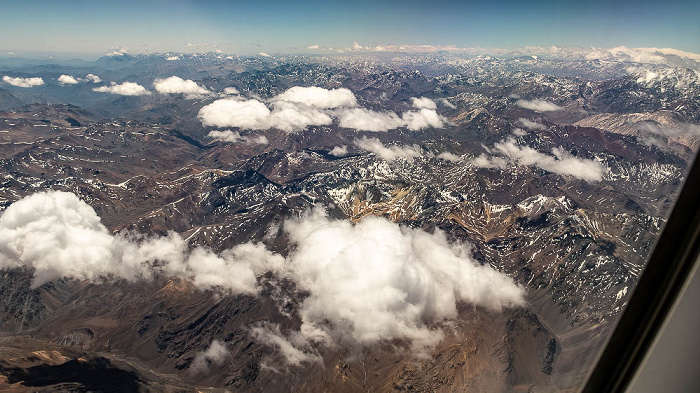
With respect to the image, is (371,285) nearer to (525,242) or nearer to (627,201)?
(525,242)

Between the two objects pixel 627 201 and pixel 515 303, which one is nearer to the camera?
pixel 515 303

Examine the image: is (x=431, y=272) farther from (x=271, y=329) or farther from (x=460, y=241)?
(x=271, y=329)

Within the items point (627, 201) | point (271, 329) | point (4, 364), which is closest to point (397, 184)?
point (271, 329)

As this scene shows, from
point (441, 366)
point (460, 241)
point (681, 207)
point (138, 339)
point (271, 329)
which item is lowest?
point (138, 339)

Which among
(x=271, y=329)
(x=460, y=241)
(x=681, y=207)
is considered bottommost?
(x=271, y=329)

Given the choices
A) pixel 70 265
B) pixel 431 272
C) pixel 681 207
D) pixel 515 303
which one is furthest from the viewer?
pixel 70 265

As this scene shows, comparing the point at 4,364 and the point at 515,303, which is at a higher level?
the point at 4,364

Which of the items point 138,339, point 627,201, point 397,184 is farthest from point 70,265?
point 627,201

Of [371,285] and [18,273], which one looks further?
[18,273]

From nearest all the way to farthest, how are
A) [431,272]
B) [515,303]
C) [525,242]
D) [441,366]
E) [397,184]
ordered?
[441,366] → [515,303] → [431,272] → [525,242] → [397,184]
